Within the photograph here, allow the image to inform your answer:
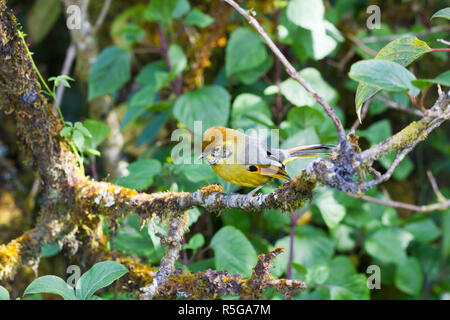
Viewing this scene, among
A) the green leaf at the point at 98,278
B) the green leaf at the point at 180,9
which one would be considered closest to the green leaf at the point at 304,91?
the green leaf at the point at 180,9

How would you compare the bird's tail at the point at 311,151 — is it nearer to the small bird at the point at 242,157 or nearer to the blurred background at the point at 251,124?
the small bird at the point at 242,157

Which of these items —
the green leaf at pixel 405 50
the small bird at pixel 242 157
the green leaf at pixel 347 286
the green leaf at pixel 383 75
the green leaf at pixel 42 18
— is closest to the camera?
the green leaf at pixel 383 75

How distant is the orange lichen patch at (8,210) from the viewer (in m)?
2.64

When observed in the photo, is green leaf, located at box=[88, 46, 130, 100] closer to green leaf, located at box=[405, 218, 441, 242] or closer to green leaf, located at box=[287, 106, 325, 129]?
green leaf, located at box=[287, 106, 325, 129]

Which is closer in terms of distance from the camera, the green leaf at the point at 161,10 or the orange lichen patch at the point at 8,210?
the green leaf at the point at 161,10

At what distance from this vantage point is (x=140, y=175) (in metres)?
1.60

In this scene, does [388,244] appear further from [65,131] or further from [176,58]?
[65,131]

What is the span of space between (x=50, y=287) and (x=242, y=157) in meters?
0.68

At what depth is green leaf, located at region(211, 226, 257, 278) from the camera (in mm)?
1527

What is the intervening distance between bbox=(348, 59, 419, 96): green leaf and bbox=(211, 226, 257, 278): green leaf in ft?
2.70

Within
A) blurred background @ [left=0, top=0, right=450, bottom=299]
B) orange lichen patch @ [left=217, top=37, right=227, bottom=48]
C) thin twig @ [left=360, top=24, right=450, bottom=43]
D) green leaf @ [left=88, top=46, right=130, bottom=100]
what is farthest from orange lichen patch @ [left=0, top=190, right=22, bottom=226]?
thin twig @ [left=360, top=24, right=450, bottom=43]

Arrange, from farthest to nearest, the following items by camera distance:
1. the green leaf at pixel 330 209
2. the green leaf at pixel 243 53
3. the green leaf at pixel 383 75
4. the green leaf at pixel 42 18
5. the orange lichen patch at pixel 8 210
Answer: the green leaf at pixel 42 18 < the orange lichen patch at pixel 8 210 < the green leaf at pixel 243 53 < the green leaf at pixel 330 209 < the green leaf at pixel 383 75

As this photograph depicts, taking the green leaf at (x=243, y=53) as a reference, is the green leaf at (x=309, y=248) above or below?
below

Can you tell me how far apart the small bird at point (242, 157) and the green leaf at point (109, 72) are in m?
0.98
